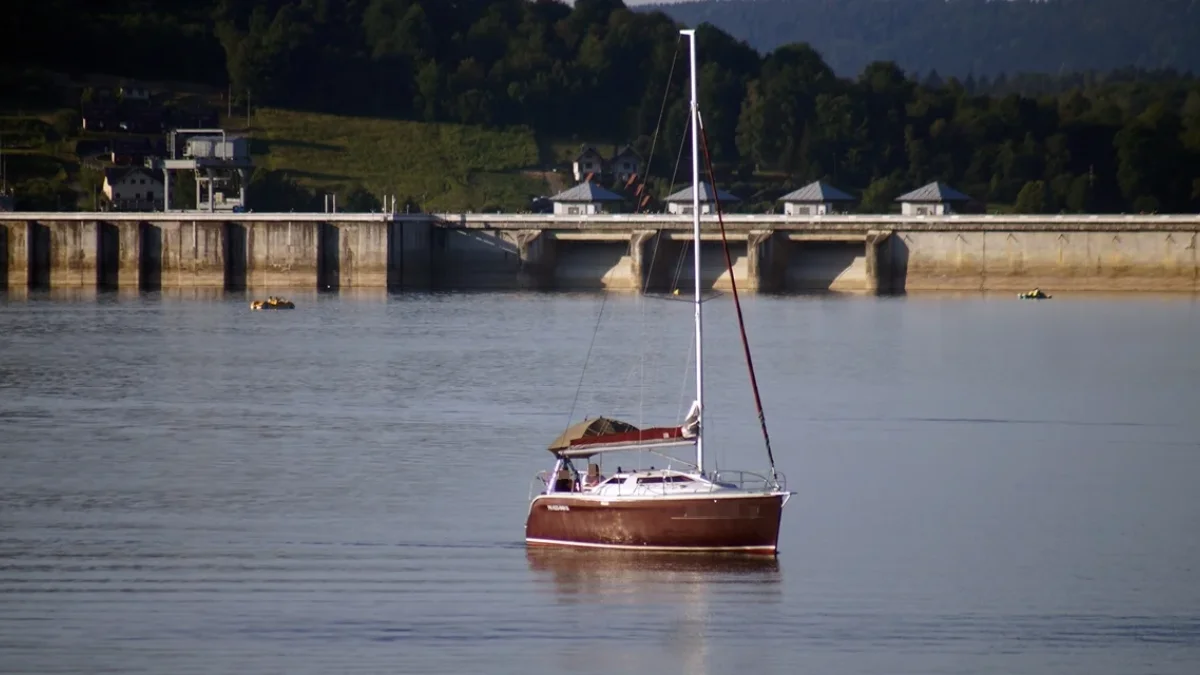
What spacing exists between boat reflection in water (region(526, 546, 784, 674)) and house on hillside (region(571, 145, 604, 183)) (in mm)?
141028

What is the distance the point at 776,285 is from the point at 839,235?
17.3 ft

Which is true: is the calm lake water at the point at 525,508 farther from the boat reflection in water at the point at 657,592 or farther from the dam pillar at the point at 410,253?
the dam pillar at the point at 410,253

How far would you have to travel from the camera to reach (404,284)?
418 ft

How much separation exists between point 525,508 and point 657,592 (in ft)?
25.4

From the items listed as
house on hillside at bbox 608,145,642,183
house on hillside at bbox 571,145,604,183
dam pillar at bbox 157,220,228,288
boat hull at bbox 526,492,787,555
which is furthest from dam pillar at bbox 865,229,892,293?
boat hull at bbox 526,492,787,555

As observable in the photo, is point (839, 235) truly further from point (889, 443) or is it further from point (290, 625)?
point (290, 625)

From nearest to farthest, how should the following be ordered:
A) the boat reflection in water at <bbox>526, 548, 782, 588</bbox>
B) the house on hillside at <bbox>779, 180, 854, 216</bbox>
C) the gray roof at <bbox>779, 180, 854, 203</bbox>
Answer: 1. the boat reflection in water at <bbox>526, 548, 782, 588</bbox>
2. the house on hillside at <bbox>779, 180, 854, 216</bbox>
3. the gray roof at <bbox>779, 180, 854, 203</bbox>

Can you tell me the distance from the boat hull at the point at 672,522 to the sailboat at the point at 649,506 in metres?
0.02

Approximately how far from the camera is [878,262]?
121 m

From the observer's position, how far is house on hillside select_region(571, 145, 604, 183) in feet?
574

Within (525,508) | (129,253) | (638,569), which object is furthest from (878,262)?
(638,569)

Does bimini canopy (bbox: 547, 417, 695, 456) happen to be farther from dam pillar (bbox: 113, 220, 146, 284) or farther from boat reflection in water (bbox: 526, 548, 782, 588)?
dam pillar (bbox: 113, 220, 146, 284)

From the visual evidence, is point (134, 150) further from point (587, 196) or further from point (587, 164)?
point (587, 196)

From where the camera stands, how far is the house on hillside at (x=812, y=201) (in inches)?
5349
